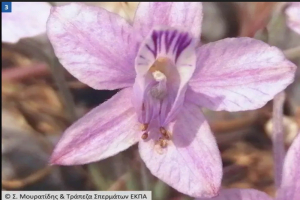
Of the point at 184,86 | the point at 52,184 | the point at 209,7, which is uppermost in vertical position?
the point at 184,86

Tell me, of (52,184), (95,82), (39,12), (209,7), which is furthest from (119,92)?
(209,7)

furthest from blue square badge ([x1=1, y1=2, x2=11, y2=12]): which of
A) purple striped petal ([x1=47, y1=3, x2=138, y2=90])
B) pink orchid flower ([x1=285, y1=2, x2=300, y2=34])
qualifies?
pink orchid flower ([x1=285, y1=2, x2=300, y2=34])

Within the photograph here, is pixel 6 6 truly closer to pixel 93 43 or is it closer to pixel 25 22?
pixel 25 22

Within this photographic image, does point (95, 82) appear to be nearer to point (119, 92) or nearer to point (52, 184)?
point (119, 92)

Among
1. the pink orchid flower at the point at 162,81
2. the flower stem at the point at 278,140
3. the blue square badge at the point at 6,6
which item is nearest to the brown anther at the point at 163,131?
the pink orchid flower at the point at 162,81

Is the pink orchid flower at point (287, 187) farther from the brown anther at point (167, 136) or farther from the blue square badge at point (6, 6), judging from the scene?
the blue square badge at point (6, 6)

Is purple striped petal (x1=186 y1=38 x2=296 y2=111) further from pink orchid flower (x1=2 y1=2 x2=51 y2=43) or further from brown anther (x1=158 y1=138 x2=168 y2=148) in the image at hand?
pink orchid flower (x1=2 y1=2 x2=51 y2=43)

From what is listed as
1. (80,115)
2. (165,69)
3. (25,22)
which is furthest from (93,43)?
(80,115)
